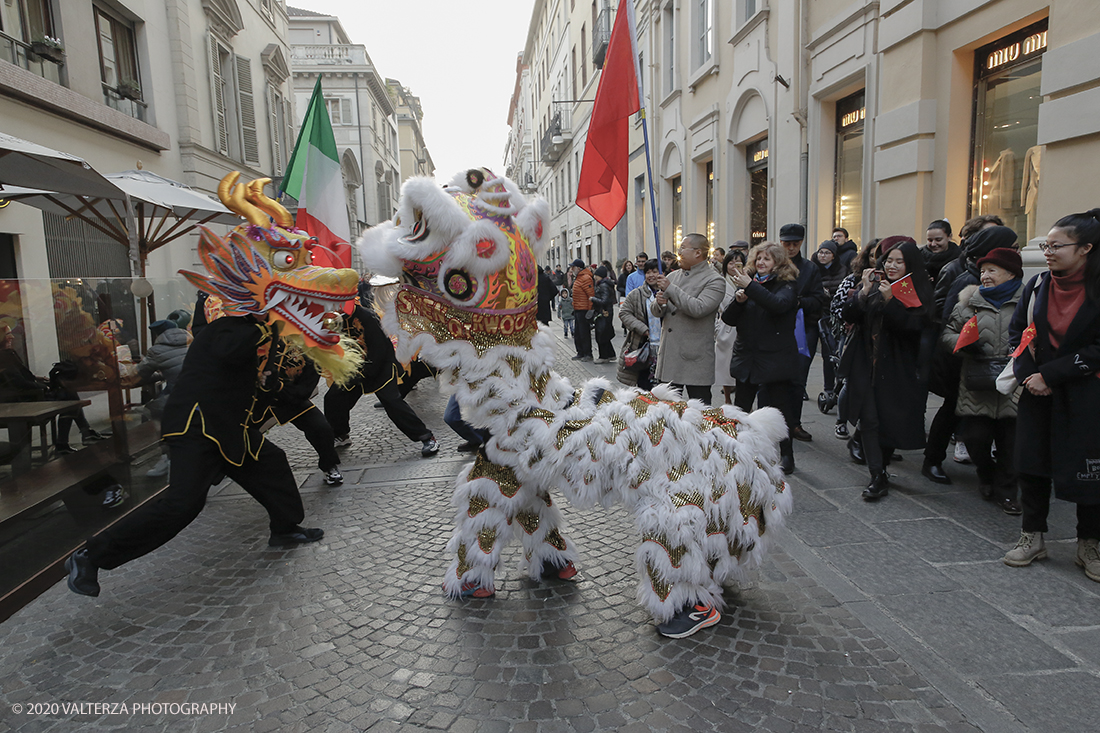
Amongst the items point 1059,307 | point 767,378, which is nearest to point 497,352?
point 767,378

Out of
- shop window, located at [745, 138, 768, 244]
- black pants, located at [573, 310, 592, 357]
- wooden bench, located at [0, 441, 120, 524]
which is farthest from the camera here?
shop window, located at [745, 138, 768, 244]

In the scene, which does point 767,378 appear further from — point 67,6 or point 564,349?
point 67,6

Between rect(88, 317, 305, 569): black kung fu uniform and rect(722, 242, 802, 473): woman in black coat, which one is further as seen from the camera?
rect(722, 242, 802, 473): woman in black coat

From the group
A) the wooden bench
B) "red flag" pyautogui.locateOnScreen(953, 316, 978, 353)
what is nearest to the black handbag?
"red flag" pyautogui.locateOnScreen(953, 316, 978, 353)

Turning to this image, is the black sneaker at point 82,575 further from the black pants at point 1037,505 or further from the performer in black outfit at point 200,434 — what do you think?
the black pants at point 1037,505

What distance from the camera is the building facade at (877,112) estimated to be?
582 centimetres

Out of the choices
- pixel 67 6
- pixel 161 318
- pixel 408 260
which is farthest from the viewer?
pixel 67 6

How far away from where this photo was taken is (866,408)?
4363 mm

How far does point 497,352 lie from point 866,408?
2951 mm

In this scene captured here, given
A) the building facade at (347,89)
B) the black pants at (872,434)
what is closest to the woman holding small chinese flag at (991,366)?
the black pants at (872,434)

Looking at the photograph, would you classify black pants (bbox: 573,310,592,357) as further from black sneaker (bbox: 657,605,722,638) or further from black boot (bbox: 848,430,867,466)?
black sneaker (bbox: 657,605,722,638)

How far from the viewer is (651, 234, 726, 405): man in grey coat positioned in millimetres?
4855

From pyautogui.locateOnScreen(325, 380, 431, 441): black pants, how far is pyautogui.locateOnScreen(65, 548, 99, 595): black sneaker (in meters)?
2.82

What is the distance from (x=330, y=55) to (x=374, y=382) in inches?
1685
